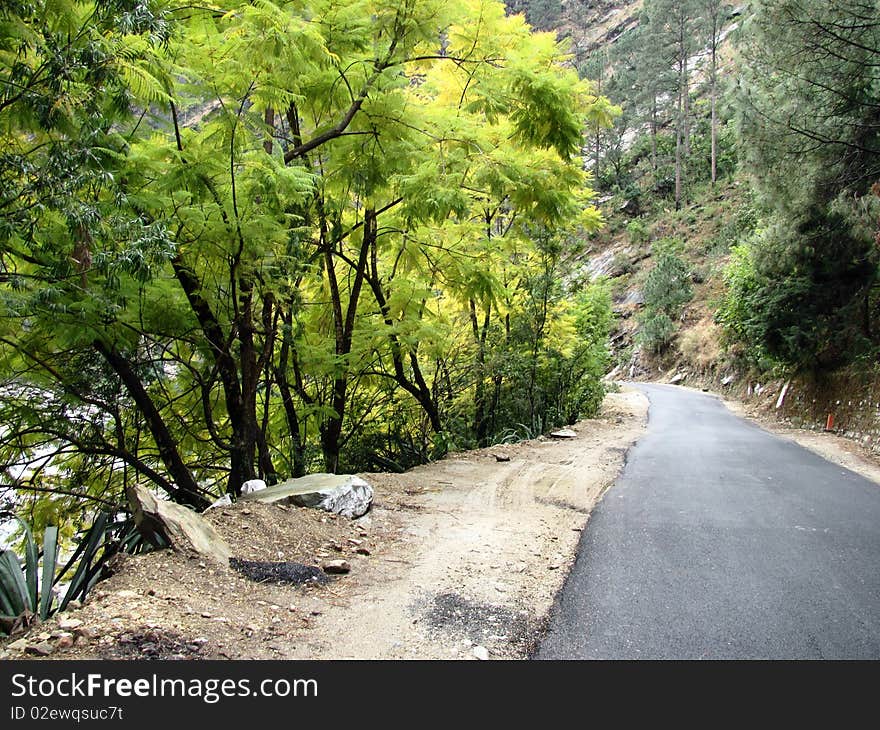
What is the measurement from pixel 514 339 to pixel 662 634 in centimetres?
1004

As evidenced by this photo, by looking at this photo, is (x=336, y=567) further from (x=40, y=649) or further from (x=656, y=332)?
(x=656, y=332)

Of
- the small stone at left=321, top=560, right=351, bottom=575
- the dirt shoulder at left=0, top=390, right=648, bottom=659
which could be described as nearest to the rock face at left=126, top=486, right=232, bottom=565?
the dirt shoulder at left=0, top=390, right=648, bottom=659

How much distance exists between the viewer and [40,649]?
3000mm

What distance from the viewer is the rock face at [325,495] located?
18.9 ft

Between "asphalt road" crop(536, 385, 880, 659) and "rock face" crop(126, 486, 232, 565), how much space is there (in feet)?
8.09

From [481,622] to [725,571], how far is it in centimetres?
213

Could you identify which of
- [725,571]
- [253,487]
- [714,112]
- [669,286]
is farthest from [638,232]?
[725,571]

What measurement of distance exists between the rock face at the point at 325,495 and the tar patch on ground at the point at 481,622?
2044mm

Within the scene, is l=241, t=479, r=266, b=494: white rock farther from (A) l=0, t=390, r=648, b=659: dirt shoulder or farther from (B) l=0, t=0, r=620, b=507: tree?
(B) l=0, t=0, r=620, b=507: tree

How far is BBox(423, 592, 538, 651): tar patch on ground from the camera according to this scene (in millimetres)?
3467

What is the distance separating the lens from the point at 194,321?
261 inches

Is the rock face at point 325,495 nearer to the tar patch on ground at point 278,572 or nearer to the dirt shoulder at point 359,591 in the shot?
the dirt shoulder at point 359,591

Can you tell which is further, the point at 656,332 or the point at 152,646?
the point at 656,332
